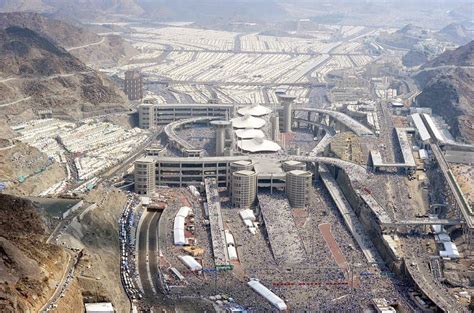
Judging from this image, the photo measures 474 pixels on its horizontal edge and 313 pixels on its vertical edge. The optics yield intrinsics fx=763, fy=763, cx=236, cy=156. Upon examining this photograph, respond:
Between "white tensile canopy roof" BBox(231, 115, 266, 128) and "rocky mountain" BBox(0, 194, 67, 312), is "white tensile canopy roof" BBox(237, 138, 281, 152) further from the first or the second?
"rocky mountain" BBox(0, 194, 67, 312)

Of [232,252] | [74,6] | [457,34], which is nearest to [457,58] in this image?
[457,34]

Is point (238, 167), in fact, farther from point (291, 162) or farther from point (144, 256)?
point (144, 256)

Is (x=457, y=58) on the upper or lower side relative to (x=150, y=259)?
upper

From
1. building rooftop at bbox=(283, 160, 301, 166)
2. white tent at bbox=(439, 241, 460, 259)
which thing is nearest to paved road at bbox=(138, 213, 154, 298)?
building rooftop at bbox=(283, 160, 301, 166)

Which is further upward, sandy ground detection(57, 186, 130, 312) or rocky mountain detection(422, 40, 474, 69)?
rocky mountain detection(422, 40, 474, 69)

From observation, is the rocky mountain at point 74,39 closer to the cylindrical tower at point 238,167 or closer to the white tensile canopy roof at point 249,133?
the white tensile canopy roof at point 249,133

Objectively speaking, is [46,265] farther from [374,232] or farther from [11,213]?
[374,232]

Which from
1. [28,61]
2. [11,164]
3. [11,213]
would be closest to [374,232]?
[11,213]
